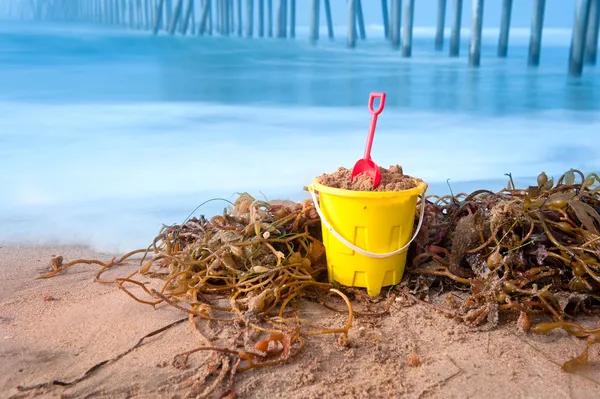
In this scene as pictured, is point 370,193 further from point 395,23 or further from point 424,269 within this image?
point 395,23

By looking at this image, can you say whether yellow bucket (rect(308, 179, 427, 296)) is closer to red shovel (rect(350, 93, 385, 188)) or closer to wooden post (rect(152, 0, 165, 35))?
red shovel (rect(350, 93, 385, 188))

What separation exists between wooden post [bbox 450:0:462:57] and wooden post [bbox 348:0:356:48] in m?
2.07

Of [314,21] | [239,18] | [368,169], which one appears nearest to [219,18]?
[239,18]

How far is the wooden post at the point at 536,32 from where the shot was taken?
9484 mm

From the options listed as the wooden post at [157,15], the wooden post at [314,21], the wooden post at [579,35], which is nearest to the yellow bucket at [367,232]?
the wooden post at [579,35]

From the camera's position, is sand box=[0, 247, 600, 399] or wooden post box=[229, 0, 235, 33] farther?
wooden post box=[229, 0, 235, 33]

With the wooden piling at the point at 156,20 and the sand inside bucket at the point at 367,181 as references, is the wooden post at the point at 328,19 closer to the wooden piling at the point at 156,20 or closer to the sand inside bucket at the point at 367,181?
the wooden piling at the point at 156,20

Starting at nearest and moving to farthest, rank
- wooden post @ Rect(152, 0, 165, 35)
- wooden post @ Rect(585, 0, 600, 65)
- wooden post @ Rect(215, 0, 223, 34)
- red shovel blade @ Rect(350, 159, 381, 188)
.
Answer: red shovel blade @ Rect(350, 159, 381, 188)
wooden post @ Rect(585, 0, 600, 65)
wooden post @ Rect(152, 0, 165, 35)
wooden post @ Rect(215, 0, 223, 34)

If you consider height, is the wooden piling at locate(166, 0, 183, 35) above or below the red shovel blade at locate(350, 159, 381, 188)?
above

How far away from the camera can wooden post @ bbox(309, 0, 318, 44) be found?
1151cm

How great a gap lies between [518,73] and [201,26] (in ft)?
21.8

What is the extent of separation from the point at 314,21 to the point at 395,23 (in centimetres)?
188

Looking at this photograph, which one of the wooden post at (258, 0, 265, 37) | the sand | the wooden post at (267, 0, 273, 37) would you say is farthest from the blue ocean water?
the wooden post at (267, 0, 273, 37)

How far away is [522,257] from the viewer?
1.74 metres
